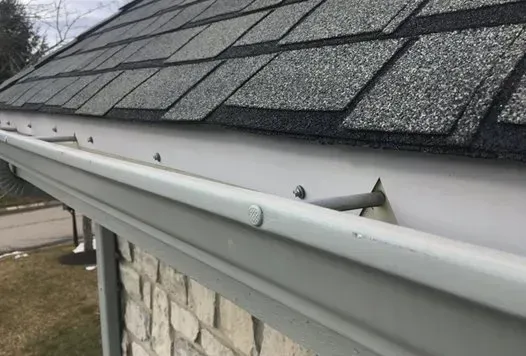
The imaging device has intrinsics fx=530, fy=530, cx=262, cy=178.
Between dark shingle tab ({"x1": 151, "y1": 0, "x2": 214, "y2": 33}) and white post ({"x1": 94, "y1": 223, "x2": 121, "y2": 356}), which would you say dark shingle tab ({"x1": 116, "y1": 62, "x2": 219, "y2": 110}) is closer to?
dark shingle tab ({"x1": 151, "y1": 0, "x2": 214, "y2": 33})

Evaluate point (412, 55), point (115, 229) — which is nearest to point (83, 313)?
point (115, 229)

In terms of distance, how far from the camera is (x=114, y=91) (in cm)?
266

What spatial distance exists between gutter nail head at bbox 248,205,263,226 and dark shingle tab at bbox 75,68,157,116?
5.26 ft

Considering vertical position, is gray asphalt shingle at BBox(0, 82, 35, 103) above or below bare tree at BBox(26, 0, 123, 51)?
below

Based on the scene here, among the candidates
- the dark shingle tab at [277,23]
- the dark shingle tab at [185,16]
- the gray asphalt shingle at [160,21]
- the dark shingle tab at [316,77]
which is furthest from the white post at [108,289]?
the dark shingle tab at [316,77]

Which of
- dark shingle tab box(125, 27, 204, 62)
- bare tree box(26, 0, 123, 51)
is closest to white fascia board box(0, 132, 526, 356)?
dark shingle tab box(125, 27, 204, 62)

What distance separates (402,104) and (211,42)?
147cm

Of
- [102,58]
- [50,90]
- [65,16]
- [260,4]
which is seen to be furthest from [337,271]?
[65,16]

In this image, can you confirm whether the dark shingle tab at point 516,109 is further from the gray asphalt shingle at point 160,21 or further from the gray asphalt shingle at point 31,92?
the gray asphalt shingle at point 31,92

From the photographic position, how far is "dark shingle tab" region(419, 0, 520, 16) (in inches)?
47.5

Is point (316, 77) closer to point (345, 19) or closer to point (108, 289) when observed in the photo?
point (345, 19)

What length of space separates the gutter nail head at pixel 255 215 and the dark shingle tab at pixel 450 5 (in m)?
0.70

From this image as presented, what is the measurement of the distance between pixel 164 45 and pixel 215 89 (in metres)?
1.28

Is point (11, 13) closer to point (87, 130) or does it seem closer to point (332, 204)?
point (87, 130)
